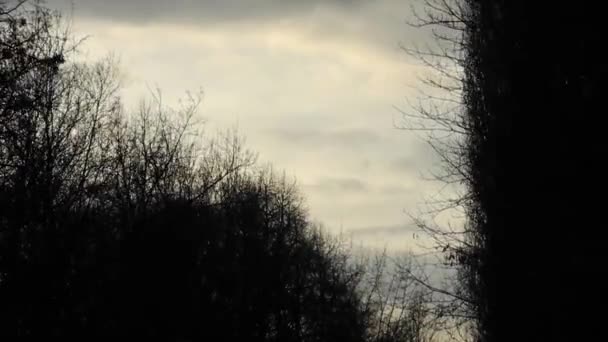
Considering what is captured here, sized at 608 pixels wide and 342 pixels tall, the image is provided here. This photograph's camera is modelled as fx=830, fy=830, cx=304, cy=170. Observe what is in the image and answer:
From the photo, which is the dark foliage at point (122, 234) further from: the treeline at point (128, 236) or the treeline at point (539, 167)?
the treeline at point (539, 167)

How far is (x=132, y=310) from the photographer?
26.2 metres

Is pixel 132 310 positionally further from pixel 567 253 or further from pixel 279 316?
pixel 567 253

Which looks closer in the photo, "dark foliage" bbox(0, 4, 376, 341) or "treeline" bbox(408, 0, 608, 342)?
"treeline" bbox(408, 0, 608, 342)

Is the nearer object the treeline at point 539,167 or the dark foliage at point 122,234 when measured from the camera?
the treeline at point 539,167

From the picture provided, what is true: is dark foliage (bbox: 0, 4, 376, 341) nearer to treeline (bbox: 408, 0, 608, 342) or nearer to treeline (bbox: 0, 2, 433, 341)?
treeline (bbox: 0, 2, 433, 341)

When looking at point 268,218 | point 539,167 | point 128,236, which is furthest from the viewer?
point 268,218

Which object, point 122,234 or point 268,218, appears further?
point 268,218

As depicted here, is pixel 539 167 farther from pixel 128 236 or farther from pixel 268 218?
pixel 268 218

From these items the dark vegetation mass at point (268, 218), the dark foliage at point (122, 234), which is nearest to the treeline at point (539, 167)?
the dark vegetation mass at point (268, 218)

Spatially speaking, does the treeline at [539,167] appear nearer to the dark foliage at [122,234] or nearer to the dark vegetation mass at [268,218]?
the dark vegetation mass at [268,218]

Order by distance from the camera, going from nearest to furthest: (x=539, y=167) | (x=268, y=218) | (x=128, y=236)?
(x=539, y=167)
(x=128, y=236)
(x=268, y=218)

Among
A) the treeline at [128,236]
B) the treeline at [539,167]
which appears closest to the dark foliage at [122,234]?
the treeline at [128,236]

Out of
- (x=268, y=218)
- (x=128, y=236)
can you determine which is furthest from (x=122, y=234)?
(x=268, y=218)

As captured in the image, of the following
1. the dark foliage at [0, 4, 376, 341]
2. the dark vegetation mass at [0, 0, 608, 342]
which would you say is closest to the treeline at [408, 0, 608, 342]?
the dark vegetation mass at [0, 0, 608, 342]
